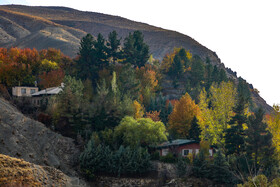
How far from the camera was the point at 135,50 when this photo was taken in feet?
308

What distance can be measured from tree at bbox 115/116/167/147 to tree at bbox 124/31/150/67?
134 ft

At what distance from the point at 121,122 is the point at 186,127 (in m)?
13.0

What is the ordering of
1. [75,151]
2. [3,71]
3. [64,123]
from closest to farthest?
1. [75,151]
2. [64,123]
3. [3,71]

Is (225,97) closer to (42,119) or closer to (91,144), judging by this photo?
(91,144)

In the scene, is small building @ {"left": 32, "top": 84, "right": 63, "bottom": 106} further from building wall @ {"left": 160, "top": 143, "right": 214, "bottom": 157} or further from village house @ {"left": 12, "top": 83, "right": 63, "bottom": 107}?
building wall @ {"left": 160, "top": 143, "right": 214, "bottom": 157}

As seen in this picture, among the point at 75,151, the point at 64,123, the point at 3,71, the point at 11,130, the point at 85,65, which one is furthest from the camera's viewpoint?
the point at 85,65

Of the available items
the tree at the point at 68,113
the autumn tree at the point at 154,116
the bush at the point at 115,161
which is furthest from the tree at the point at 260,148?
the tree at the point at 68,113

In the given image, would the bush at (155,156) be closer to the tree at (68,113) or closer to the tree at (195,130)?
the tree at (195,130)

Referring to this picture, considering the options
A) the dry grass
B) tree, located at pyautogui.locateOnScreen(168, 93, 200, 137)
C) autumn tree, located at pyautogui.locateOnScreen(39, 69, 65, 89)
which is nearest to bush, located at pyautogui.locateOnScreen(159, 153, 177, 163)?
tree, located at pyautogui.locateOnScreen(168, 93, 200, 137)

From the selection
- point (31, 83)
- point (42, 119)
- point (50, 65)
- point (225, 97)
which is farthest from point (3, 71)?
point (225, 97)

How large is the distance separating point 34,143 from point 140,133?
1633 cm

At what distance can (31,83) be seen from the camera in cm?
Result: 8081

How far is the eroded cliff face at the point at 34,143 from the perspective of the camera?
45.8 m

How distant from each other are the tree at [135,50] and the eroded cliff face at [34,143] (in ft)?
140
